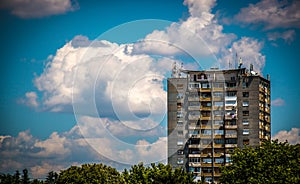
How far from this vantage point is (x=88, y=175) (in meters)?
92.6

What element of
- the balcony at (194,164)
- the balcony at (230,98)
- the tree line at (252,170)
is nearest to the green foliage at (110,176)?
the tree line at (252,170)

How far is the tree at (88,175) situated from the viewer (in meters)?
91.5

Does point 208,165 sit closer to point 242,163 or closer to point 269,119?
point 269,119

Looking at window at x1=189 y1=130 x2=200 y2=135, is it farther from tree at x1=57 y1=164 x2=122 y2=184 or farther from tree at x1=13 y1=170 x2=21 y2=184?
tree at x1=13 y1=170 x2=21 y2=184

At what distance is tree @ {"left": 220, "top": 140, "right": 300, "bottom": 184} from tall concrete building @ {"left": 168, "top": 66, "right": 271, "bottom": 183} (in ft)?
120

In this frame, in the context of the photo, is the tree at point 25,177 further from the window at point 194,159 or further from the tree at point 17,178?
the window at point 194,159

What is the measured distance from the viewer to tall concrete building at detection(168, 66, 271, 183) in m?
103

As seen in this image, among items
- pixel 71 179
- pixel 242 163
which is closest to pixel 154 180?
pixel 242 163

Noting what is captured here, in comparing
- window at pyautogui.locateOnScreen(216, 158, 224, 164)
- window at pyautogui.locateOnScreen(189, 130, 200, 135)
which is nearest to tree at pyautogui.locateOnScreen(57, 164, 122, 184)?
window at pyautogui.locateOnScreen(189, 130, 200, 135)

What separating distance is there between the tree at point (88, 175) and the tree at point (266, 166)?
97.6ft

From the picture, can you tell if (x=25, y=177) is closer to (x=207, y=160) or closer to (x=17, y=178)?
(x=17, y=178)

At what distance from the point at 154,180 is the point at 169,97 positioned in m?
45.4

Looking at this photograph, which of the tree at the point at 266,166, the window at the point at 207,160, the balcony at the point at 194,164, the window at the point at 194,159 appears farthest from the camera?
the window at the point at 194,159

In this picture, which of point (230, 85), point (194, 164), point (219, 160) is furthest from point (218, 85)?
point (194, 164)
